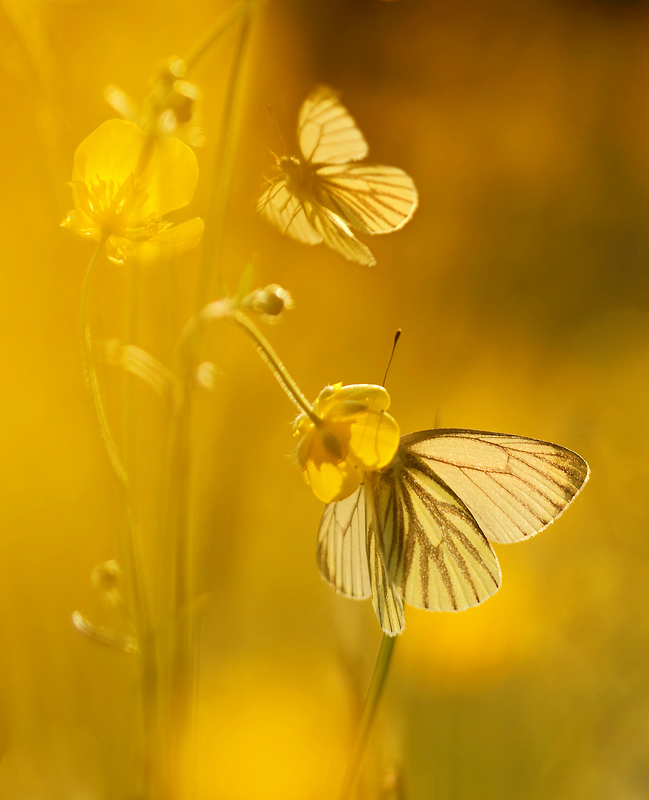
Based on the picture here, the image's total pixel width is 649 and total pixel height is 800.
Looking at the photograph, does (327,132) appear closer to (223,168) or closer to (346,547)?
(223,168)

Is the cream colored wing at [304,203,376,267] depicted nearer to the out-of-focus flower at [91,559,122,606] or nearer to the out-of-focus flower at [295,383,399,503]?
the out-of-focus flower at [295,383,399,503]

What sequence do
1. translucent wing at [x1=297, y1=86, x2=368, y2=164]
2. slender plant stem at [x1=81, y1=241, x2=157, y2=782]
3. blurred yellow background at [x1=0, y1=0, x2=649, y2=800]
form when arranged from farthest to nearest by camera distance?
blurred yellow background at [x1=0, y1=0, x2=649, y2=800], slender plant stem at [x1=81, y1=241, x2=157, y2=782], translucent wing at [x1=297, y1=86, x2=368, y2=164]

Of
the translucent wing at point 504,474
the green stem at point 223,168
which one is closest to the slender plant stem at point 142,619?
the green stem at point 223,168

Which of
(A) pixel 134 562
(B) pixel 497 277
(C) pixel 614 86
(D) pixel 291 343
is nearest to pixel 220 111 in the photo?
(D) pixel 291 343

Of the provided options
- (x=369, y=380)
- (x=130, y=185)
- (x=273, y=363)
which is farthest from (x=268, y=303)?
(x=369, y=380)

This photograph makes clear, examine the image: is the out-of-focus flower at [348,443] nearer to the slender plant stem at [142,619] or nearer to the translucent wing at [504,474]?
the translucent wing at [504,474]

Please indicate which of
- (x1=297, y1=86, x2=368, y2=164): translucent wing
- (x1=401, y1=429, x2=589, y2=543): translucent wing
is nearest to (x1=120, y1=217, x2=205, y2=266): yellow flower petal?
(x1=297, y1=86, x2=368, y2=164): translucent wing

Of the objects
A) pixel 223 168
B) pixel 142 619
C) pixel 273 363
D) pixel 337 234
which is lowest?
pixel 142 619
